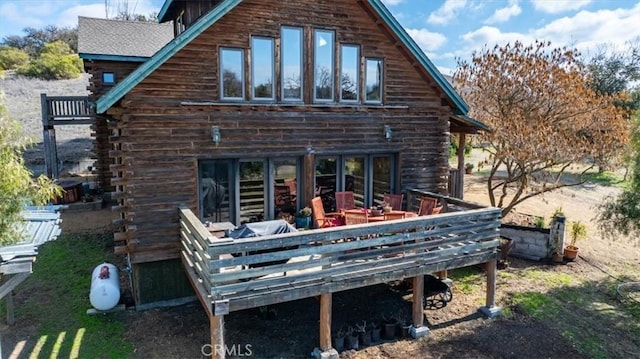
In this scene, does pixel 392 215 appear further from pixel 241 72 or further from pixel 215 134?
pixel 241 72

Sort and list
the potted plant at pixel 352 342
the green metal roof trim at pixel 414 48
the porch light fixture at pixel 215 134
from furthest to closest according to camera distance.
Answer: the green metal roof trim at pixel 414 48, the porch light fixture at pixel 215 134, the potted plant at pixel 352 342

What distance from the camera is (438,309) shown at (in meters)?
9.74

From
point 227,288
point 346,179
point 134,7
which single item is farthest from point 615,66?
point 134,7

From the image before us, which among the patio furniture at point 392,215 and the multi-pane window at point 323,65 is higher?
the multi-pane window at point 323,65

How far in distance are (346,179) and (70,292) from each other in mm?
7381

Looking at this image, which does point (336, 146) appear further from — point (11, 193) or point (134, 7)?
point (134, 7)

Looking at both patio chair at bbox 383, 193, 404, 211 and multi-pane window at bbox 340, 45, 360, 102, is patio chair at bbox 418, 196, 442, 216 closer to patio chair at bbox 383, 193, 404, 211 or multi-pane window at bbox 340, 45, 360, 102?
patio chair at bbox 383, 193, 404, 211

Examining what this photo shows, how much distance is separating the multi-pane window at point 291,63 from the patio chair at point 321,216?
2605 mm

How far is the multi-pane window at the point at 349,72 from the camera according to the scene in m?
10.6

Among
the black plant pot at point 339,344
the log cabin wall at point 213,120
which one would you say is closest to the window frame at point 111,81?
the log cabin wall at point 213,120

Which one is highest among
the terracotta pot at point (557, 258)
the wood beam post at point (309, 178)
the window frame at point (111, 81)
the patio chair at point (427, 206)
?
the window frame at point (111, 81)

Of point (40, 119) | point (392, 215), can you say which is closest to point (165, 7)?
point (392, 215)

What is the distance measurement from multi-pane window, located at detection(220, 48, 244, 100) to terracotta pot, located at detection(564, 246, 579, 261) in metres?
10.8

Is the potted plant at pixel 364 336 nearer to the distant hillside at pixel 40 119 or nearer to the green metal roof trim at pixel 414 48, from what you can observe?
the green metal roof trim at pixel 414 48
